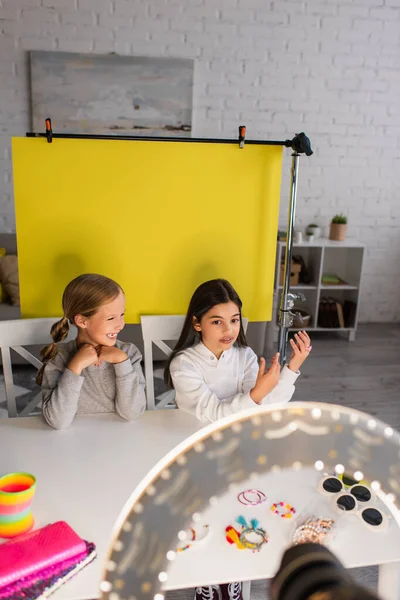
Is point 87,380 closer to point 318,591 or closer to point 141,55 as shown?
point 318,591

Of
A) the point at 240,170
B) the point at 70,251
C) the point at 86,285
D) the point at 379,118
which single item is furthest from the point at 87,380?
the point at 379,118

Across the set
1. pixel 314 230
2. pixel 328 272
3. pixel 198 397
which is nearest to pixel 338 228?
pixel 314 230

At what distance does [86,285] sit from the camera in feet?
4.78

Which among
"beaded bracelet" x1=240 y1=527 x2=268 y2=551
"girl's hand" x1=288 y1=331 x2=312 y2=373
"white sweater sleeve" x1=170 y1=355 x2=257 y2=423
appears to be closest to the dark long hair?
"white sweater sleeve" x1=170 y1=355 x2=257 y2=423

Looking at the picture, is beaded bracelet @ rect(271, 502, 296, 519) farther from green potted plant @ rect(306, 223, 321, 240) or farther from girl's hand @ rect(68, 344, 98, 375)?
green potted plant @ rect(306, 223, 321, 240)

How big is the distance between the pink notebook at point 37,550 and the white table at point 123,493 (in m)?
0.04

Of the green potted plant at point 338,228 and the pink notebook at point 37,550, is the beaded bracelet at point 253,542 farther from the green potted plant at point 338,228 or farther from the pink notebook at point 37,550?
the green potted plant at point 338,228

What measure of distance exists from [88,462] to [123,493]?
5.8 inches

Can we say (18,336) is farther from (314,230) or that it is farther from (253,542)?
(314,230)

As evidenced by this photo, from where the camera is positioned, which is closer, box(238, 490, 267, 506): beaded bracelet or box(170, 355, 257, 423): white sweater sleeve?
box(238, 490, 267, 506): beaded bracelet

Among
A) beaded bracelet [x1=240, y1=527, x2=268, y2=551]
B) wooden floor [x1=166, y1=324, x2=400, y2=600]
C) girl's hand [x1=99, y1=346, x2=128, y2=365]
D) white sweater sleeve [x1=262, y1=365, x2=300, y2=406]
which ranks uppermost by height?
girl's hand [x1=99, y1=346, x2=128, y2=365]

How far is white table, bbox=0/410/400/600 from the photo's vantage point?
865 mm

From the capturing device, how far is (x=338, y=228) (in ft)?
12.7

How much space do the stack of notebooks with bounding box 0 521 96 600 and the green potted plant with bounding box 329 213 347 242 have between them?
3343 mm
